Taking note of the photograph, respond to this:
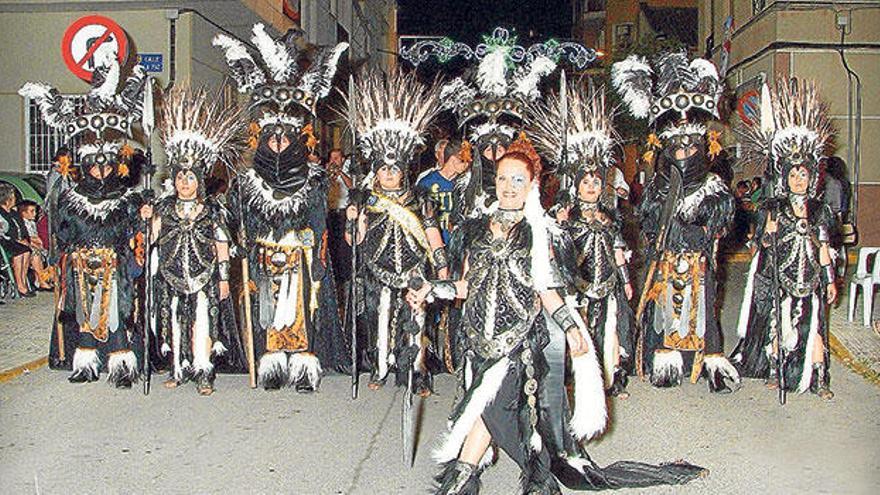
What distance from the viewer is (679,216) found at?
27.9 feet

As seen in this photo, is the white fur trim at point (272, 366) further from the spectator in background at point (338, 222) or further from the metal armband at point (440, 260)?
the spectator in background at point (338, 222)

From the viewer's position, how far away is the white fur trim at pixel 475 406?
552 cm

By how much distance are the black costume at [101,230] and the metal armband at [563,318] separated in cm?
453

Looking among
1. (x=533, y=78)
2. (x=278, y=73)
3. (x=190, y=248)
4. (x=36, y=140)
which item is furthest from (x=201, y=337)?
(x=36, y=140)

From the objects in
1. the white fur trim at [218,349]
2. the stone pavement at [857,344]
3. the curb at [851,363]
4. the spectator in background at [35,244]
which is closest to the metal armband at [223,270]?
the white fur trim at [218,349]

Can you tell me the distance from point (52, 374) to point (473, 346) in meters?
5.20

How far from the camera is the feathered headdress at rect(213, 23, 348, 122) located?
852 cm

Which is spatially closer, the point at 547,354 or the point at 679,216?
the point at 547,354

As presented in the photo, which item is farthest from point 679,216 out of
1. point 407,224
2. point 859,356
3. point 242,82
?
point 242,82

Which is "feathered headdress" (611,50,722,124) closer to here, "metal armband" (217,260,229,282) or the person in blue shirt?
the person in blue shirt

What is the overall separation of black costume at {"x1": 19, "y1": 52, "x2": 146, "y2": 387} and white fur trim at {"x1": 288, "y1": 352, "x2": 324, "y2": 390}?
1.33 metres

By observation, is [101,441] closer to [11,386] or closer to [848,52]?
[11,386]

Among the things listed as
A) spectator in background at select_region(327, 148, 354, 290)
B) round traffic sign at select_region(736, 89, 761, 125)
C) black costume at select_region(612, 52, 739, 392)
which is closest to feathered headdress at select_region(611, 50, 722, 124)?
black costume at select_region(612, 52, 739, 392)

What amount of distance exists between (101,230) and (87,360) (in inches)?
44.0
